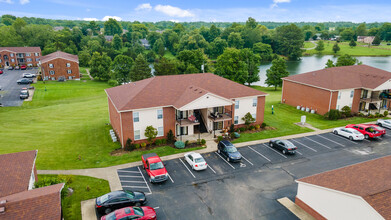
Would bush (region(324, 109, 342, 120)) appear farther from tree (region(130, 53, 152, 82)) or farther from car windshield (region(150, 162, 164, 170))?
tree (region(130, 53, 152, 82))

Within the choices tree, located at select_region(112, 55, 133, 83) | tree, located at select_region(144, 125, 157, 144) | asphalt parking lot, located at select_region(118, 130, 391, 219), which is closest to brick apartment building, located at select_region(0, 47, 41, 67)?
tree, located at select_region(112, 55, 133, 83)

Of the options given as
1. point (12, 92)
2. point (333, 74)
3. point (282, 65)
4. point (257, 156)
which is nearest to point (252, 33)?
point (282, 65)

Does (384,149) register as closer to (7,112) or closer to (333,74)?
(333,74)

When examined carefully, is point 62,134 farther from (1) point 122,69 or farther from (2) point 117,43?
(2) point 117,43

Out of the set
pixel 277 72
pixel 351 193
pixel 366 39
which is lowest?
pixel 351 193

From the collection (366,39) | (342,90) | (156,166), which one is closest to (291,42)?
(366,39)

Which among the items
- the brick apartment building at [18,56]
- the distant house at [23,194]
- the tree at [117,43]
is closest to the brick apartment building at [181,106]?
the distant house at [23,194]
